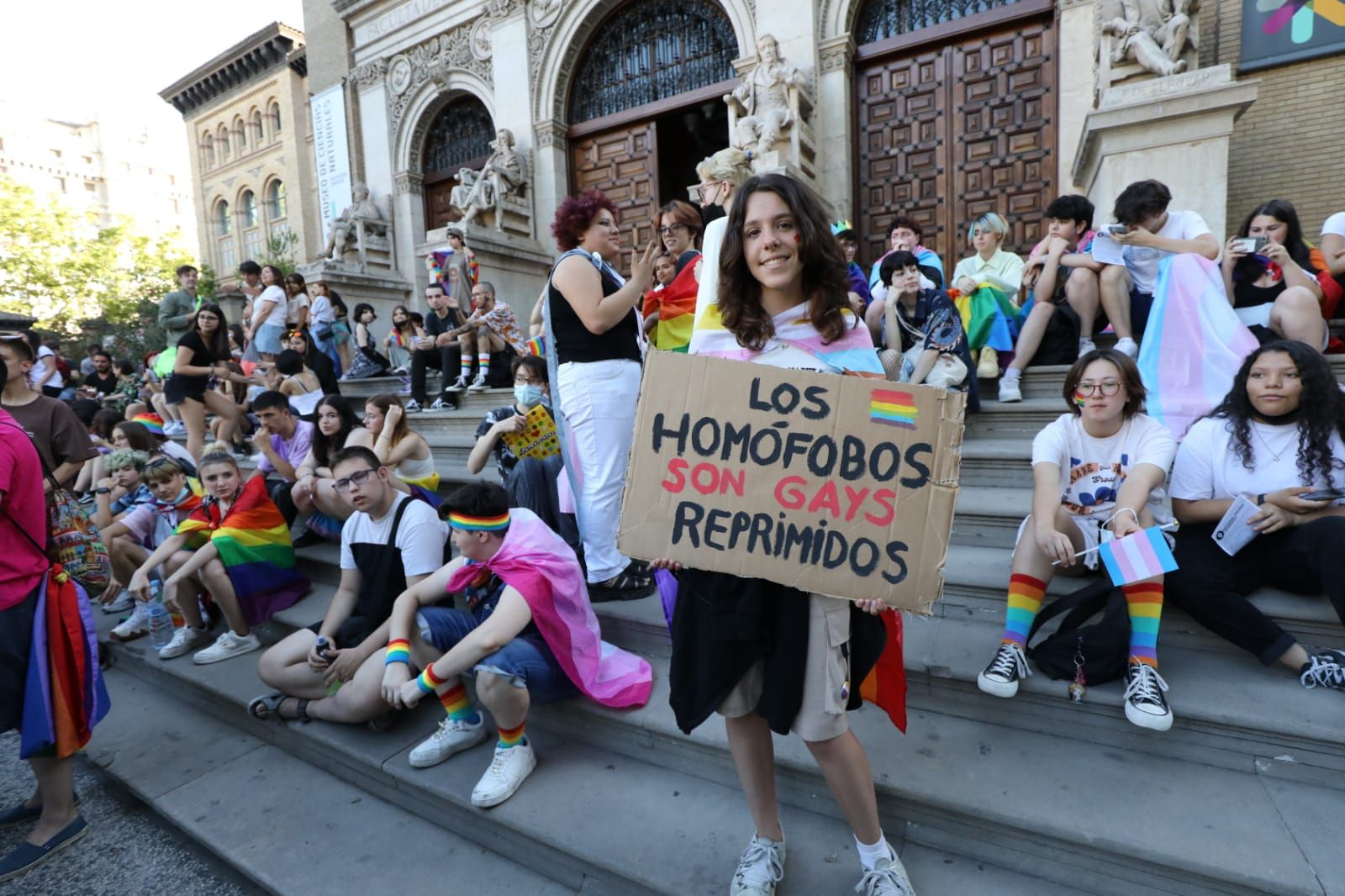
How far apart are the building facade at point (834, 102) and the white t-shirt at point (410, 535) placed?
6.29 metres

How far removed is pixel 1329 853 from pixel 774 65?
28.7 ft

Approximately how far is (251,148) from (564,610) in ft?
98.2

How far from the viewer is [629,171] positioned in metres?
10.9

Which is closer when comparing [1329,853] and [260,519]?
[1329,853]

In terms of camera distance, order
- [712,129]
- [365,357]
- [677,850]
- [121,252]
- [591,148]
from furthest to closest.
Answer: [121,252], [712,129], [591,148], [365,357], [677,850]

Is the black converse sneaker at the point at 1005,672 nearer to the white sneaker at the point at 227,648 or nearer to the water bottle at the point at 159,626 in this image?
the white sneaker at the point at 227,648

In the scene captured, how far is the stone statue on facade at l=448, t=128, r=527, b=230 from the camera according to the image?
1075cm

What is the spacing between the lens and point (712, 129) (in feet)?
40.2

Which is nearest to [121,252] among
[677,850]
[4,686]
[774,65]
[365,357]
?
[365,357]

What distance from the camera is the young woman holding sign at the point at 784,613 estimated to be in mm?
1692

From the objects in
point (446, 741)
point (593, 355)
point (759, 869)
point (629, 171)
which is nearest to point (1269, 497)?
point (759, 869)

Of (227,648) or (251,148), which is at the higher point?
(251,148)

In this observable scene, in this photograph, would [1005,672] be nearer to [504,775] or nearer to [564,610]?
[564,610]

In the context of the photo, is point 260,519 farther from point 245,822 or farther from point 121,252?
point 121,252
